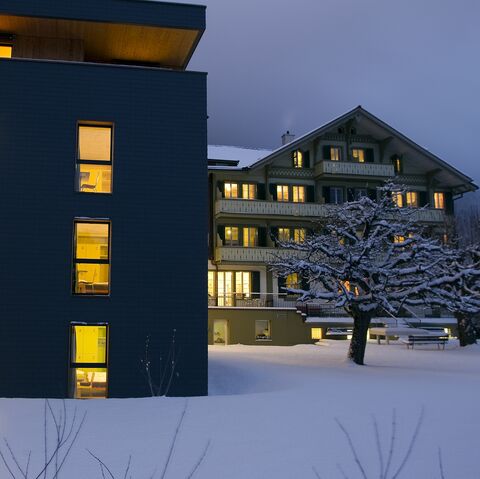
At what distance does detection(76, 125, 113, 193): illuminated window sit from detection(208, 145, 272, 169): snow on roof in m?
20.7

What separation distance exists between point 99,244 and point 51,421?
584cm

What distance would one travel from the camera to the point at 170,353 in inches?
600

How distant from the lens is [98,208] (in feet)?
50.9

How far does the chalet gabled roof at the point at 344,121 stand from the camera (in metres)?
36.7

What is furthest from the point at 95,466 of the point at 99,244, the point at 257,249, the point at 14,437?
the point at 257,249

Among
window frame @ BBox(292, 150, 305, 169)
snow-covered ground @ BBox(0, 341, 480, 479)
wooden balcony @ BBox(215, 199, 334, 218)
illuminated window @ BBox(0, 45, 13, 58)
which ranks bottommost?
→ snow-covered ground @ BBox(0, 341, 480, 479)

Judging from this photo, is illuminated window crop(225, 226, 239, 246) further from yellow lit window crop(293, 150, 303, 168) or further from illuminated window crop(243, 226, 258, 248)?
yellow lit window crop(293, 150, 303, 168)

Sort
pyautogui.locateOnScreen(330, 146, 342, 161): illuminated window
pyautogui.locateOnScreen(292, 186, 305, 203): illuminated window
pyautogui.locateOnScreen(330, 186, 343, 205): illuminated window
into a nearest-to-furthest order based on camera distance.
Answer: pyautogui.locateOnScreen(292, 186, 305, 203): illuminated window → pyautogui.locateOnScreen(330, 186, 343, 205): illuminated window → pyautogui.locateOnScreen(330, 146, 342, 161): illuminated window

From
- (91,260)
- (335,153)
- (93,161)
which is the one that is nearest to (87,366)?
(91,260)

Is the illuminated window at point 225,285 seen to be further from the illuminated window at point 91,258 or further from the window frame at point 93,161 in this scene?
the window frame at point 93,161

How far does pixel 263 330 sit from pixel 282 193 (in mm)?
8947

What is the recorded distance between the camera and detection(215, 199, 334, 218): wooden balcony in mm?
35531

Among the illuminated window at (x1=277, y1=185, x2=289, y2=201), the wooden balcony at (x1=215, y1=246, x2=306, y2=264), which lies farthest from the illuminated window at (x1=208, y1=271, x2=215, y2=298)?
the illuminated window at (x1=277, y1=185, x2=289, y2=201)

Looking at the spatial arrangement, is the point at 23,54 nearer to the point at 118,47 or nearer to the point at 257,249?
the point at 118,47
